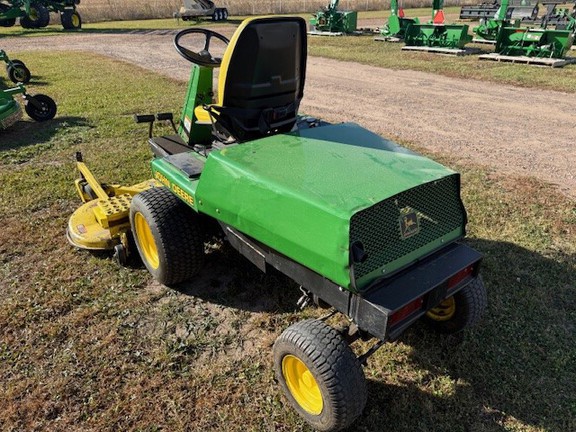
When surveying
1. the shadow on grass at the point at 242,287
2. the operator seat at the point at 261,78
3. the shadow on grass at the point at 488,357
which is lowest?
the shadow on grass at the point at 488,357

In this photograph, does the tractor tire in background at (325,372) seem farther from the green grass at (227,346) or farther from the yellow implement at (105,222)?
the yellow implement at (105,222)

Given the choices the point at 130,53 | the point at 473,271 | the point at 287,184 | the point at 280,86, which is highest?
the point at 280,86

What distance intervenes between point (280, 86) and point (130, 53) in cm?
1313

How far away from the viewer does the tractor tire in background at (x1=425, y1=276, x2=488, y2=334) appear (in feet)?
8.45

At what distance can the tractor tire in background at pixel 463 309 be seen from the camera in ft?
8.45

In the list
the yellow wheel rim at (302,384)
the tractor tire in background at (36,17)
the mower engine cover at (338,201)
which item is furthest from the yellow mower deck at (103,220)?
the tractor tire in background at (36,17)

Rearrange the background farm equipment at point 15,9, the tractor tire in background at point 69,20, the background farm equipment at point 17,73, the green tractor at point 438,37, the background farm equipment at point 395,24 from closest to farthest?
the background farm equipment at point 17,73 < the green tractor at point 438,37 < the background farm equipment at point 395,24 < the background farm equipment at point 15,9 < the tractor tire in background at point 69,20

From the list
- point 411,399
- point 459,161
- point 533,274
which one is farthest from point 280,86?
point 459,161

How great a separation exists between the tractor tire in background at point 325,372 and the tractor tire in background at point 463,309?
2.63 feet

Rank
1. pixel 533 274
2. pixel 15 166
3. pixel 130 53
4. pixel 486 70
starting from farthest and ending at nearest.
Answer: pixel 130 53
pixel 486 70
pixel 15 166
pixel 533 274

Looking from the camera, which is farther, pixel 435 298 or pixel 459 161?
pixel 459 161

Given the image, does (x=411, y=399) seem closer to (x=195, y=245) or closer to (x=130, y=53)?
(x=195, y=245)

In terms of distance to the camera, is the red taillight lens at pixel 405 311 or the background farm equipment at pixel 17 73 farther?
the background farm equipment at pixel 17 73

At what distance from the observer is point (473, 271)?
2381 mm
